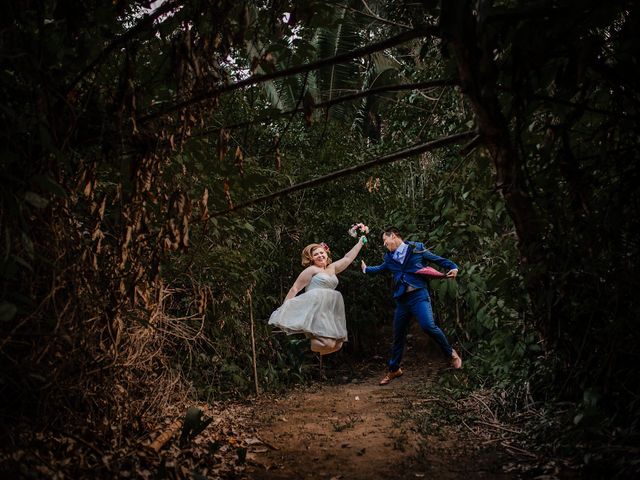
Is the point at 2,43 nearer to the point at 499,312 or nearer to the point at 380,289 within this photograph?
the point at 499,312

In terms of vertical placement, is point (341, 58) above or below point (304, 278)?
above

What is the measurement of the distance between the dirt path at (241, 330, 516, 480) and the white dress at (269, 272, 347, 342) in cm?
87

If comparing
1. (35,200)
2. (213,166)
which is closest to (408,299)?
(213,166)

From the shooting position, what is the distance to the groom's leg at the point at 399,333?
21.8 ft

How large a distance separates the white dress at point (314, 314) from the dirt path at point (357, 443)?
866 mm

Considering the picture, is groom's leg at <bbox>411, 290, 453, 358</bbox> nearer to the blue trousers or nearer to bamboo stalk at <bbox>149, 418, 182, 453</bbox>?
the blue trousers

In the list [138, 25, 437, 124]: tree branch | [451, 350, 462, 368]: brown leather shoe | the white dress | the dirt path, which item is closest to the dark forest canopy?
[138, 25, 437, 124]: tree branch

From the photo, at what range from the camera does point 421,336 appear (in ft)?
30.8

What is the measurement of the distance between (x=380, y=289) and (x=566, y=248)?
6327 millimetres

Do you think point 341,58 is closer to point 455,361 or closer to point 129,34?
point 129,34

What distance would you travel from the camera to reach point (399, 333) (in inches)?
261

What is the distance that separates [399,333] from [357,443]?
267 centimetres

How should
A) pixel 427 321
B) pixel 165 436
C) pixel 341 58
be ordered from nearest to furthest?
pixel 341 58 → pixel 165 436 → pixel 427 321

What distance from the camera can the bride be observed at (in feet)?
20.3
